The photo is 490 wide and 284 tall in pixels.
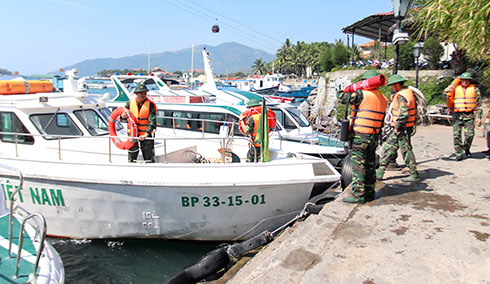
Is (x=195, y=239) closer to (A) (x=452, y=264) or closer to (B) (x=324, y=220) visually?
(B) (x=324, y=220)

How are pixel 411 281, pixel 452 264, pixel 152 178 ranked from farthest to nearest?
pixel 152 178
pixel 452 264
pixel 411 281

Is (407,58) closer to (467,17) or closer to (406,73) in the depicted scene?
(406,73)

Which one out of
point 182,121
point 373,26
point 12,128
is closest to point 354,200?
point 12,128

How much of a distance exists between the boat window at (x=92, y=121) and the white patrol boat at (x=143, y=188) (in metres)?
0.62

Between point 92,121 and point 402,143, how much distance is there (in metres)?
6.04

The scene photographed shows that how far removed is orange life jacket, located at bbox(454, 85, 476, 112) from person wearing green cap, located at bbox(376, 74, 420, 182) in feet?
7.17

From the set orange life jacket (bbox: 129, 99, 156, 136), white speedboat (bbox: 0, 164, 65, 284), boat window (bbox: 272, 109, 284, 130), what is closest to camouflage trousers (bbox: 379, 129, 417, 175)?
boat window (bbox: 272, 109, 284, 130)

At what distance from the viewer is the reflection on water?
5.50 m

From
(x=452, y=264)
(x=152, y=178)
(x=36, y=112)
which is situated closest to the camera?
(x=452, y=264)

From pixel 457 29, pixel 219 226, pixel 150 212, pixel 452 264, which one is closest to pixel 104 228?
pixel 150 212

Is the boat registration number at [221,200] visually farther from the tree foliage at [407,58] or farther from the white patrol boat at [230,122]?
the tree foliage at [407,58]

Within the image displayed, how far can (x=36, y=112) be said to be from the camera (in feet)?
21.2

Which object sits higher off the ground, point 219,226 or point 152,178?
point 152,178

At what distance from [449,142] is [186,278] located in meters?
Answer: 8.89
